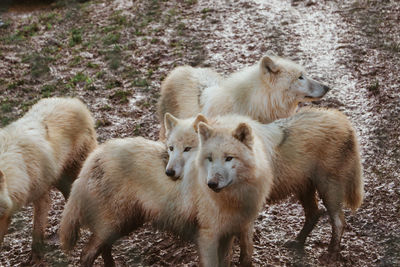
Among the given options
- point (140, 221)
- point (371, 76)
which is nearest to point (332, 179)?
point (140, 221)

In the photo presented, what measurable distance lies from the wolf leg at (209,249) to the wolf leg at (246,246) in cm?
29

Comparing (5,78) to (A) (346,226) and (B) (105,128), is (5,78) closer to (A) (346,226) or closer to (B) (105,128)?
(B) (105,128)

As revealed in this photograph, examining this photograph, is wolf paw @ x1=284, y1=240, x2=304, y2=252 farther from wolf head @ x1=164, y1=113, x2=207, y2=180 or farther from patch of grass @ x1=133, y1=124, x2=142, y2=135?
patch of grass @ x1=133, y1=124, x2=142, y2=135

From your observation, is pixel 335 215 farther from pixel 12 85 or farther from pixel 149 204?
pixel 12 85

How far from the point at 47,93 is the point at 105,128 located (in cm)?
137

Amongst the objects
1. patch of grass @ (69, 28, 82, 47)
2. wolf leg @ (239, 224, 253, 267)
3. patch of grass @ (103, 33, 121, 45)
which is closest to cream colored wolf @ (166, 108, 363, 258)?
wolf leg @ (239, 224, 253, 267)

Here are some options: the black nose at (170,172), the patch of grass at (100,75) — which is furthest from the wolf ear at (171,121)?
the patch of grass at (100,75)

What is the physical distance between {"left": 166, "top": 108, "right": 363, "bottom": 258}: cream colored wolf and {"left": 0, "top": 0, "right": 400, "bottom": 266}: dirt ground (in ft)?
1.65

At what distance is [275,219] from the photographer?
5.18 metres

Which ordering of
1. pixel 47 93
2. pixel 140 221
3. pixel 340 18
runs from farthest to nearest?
pixel 340 18 → pixel 47 93 → pixel 140 221

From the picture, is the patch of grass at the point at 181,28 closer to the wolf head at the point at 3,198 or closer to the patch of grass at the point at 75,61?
the patch of grass at the point at 75,61

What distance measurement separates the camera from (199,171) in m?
3.84

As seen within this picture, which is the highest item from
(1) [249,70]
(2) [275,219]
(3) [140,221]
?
(1) [249,70]

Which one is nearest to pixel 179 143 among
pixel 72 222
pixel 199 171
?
pixel 199 171
